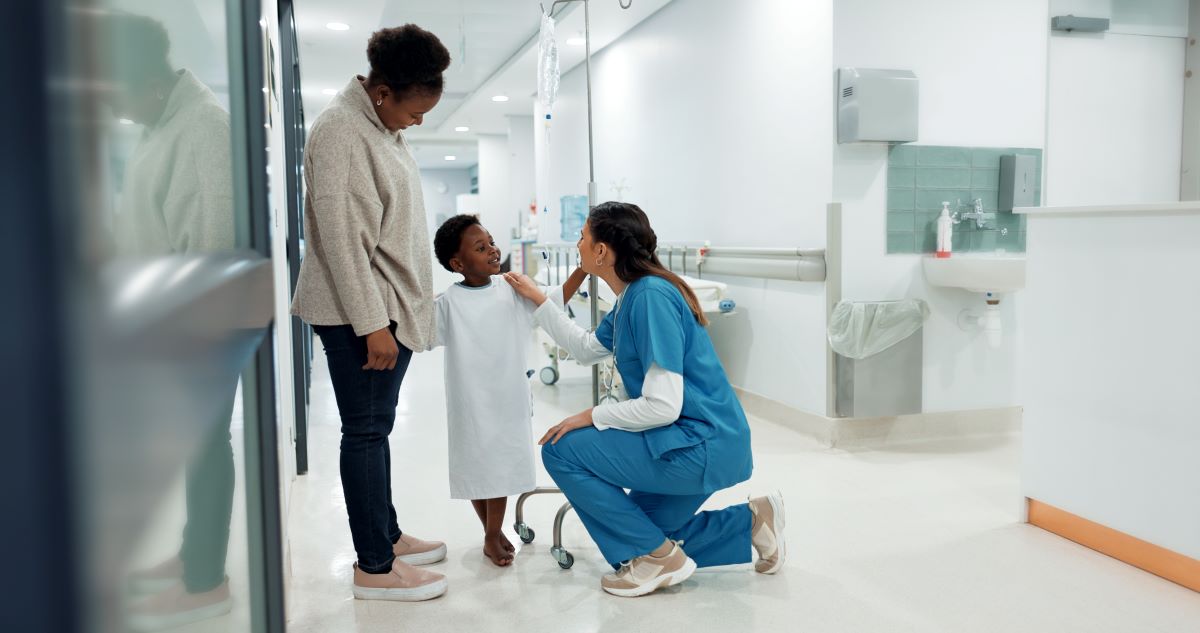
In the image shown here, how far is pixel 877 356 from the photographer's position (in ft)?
12.6

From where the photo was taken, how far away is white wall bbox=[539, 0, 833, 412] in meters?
4.00

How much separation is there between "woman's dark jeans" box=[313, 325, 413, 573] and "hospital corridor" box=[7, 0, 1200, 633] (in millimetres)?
11

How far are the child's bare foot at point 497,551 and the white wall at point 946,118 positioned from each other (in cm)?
205

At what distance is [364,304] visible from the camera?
201cm

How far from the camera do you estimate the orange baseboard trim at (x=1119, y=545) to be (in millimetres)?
2289

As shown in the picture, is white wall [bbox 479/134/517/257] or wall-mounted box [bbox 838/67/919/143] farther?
white wall [bbox 479/134/517/257]

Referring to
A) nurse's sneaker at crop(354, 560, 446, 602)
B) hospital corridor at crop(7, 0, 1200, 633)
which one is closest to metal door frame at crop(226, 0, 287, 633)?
hospital corridor at crop(7, 0, 1200, 633)

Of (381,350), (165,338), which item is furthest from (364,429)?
(165,338)

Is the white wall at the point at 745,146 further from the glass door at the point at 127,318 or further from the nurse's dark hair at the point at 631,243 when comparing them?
the glass door at the point at 127,318

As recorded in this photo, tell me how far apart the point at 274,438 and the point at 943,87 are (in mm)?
3772

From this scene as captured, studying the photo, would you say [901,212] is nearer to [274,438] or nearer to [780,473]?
[780,473]

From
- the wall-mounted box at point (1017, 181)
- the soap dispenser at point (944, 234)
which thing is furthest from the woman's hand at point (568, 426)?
the wall-mounted box at point (1017, 181)

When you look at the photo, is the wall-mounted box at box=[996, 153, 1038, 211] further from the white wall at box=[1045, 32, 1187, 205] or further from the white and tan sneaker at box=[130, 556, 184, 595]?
the white and tan sneaker at box=[130, 556, 184, 595]

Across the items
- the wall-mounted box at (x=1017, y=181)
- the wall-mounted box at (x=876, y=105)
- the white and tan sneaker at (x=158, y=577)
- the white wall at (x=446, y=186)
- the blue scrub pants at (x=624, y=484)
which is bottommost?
the blue scrub pants at (x=624, y=484)
